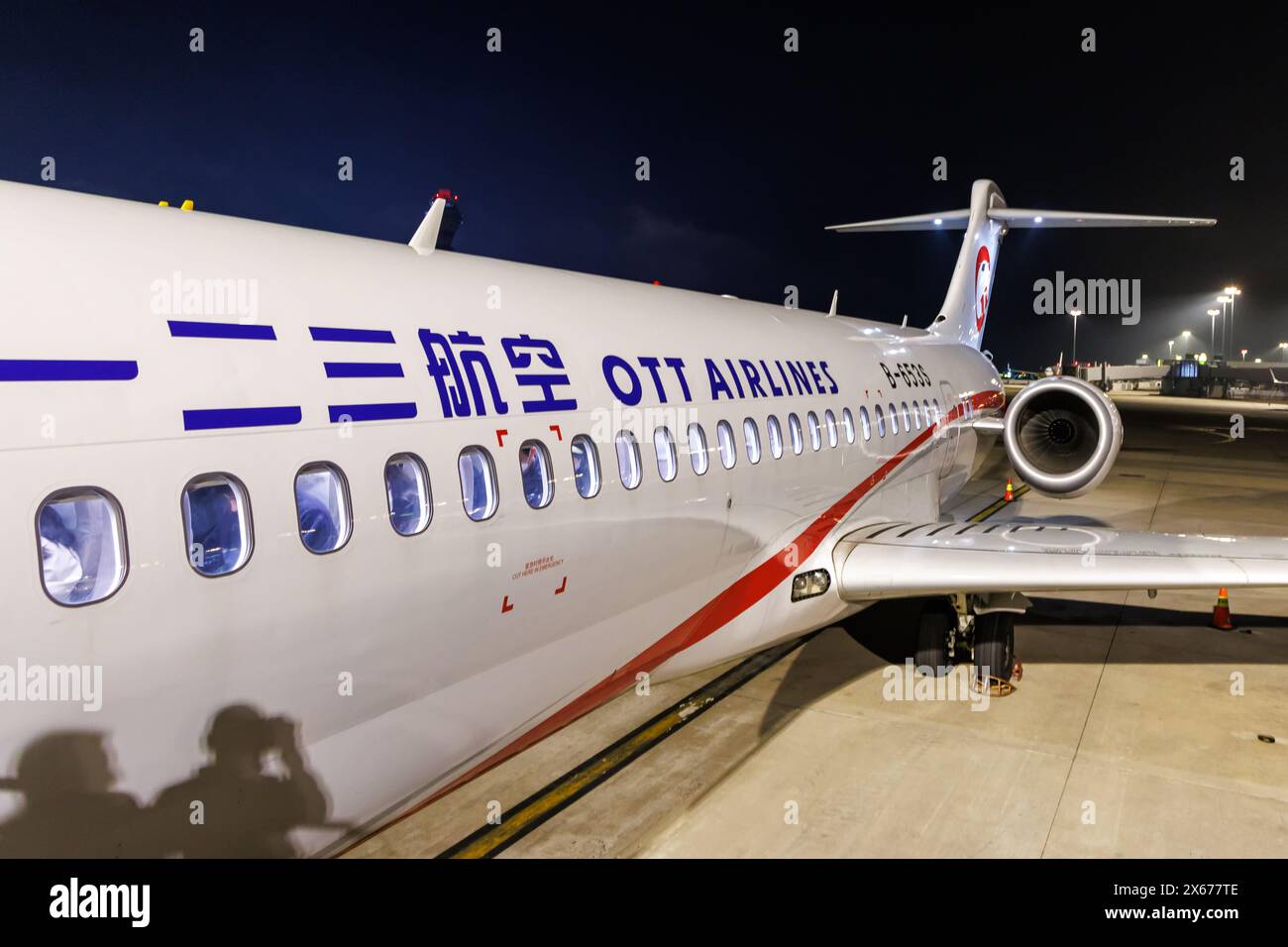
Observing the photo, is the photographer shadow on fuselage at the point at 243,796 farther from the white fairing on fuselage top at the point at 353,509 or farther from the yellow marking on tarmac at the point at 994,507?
the yellow marking on tarmac at the point at 994,507

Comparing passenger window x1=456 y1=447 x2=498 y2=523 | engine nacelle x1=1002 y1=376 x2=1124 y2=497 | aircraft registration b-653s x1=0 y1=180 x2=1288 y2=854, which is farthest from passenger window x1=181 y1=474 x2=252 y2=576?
engine nacelle x1=1002 y1=376 x2=1124 y2=497

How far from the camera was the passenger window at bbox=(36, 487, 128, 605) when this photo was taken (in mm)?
2865

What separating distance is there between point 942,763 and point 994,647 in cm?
211

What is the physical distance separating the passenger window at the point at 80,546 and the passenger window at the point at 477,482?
61.6 inches

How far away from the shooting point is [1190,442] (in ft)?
120

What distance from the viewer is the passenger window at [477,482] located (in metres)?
4.35

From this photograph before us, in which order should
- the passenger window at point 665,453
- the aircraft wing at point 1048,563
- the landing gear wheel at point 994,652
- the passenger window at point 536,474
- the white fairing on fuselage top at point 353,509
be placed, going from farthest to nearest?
1. the landing gear wheel at point 994,652
2. the aircraft wing at point 1048,563
3. the passenger window at point 665,453
4. the passenger window at point 536,474
5. the white fairing on fuselage top at point 353,509

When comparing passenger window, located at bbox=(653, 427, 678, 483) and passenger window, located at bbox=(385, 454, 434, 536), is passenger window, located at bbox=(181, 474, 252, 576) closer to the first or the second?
passenger window, located at bbox=(385, 454, 434, 536)

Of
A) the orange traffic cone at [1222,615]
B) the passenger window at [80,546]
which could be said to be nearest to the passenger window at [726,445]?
the passenger window at [80,546]

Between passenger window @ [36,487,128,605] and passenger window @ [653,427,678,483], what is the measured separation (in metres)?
3.39
